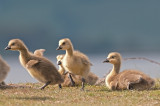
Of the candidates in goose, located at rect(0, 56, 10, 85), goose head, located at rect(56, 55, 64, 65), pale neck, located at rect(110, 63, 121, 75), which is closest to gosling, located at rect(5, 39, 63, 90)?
goose, located at rect(0, 56, 10, 85)

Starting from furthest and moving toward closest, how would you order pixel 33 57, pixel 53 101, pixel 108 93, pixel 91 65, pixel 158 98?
pixel 91 65, pixel 33 57, pixel 108 93, pixel 158 98, pixel 53 101

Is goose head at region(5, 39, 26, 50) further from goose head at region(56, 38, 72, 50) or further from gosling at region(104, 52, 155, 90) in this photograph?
gosling at region(104, 52, 155, 90)

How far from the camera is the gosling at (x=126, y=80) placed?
911cm

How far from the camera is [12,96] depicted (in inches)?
304

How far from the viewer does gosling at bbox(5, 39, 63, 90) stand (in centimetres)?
882

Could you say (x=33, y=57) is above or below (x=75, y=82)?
above

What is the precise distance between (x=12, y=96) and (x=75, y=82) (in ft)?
10.1

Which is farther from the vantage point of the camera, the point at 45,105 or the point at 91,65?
the point at 91,65

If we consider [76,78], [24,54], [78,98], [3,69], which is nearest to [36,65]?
[24,54]

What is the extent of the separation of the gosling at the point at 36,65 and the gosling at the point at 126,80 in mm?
1354

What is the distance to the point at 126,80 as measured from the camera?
912cm

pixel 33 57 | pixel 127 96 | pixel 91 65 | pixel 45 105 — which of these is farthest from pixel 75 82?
pixel 45 105

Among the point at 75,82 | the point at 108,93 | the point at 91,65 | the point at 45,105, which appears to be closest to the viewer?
the point at 45,105

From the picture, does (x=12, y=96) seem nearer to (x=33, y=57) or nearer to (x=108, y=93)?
(x=33, y=57)
